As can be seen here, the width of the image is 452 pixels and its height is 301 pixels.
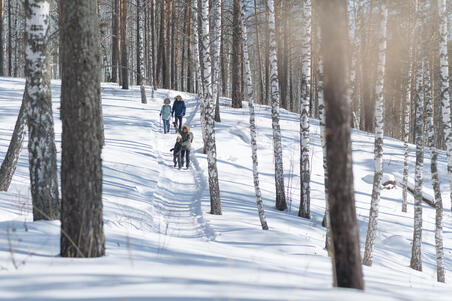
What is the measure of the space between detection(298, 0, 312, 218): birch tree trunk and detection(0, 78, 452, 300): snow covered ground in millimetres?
768

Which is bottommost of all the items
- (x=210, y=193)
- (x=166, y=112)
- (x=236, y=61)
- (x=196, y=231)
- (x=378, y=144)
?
(x=196, y=231)

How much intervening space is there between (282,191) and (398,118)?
27.3 meters

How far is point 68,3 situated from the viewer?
400 centimetres

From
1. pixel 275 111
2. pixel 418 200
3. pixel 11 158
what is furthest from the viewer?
pixel 275 111

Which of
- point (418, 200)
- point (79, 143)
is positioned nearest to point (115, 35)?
point (418, 200)

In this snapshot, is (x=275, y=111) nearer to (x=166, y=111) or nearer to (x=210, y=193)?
(x=210, y=193)

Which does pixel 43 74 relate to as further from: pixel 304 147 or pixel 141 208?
pixel 304 147

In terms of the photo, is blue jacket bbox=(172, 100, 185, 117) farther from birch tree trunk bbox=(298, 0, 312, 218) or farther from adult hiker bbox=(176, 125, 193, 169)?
birch tree trunk bbox=(298, 0, 312, 218)

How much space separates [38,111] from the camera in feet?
19.2

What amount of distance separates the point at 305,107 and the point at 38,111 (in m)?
7.01

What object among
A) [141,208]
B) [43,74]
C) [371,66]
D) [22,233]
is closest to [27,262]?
[22,233]

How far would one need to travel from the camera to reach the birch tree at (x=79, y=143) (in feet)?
13.0

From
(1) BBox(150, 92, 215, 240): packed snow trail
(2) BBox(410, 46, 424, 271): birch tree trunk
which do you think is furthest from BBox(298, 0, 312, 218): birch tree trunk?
(1) BBox(150, 92, 215, 240): packed snow trail

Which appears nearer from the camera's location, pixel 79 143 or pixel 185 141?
pixel 79 143
